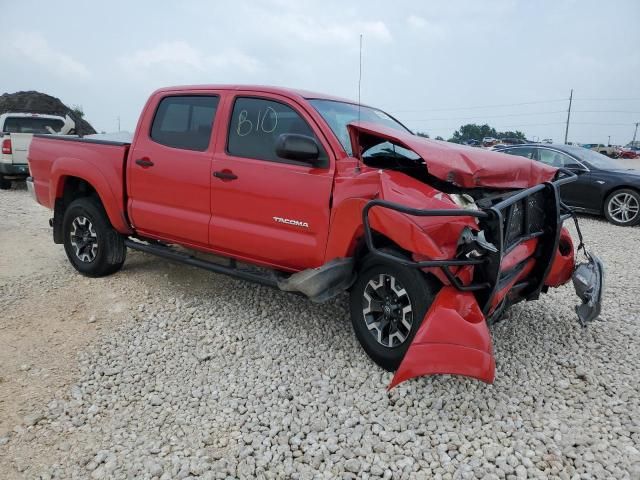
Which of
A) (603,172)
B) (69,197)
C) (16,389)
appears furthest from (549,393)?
(603,172)

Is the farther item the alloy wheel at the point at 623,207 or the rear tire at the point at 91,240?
→ the alloy wheel at the point at 623,207

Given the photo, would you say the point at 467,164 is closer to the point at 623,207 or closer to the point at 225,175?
the point at 225,175

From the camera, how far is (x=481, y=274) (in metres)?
3.04

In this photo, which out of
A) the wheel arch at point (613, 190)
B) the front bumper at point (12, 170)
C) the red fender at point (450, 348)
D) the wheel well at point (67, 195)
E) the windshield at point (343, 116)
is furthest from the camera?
the front bumper at point (12, 170)

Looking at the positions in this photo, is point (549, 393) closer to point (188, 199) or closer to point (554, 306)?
point (554, 306)

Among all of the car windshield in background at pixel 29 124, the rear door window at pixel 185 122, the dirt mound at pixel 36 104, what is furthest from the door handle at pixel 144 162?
the dirt mound at pixel 36 104

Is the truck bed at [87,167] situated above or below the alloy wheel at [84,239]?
above

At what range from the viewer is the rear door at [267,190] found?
355cm

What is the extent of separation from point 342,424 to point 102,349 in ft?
6.60

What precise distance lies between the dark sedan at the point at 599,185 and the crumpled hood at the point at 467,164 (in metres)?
5.98

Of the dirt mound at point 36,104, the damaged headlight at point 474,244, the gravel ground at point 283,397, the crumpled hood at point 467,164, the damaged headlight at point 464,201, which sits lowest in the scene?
the gravel ground at point 283,397

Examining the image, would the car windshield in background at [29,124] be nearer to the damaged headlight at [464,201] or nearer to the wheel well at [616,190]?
the damaged headlight at [464,201]

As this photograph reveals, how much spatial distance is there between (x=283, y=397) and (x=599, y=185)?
824 centimetres

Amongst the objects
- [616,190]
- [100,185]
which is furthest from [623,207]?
[100,185]
